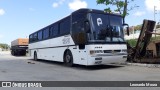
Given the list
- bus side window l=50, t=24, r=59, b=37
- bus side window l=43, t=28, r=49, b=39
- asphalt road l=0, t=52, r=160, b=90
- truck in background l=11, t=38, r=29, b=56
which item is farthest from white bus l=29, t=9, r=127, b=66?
truck in background l=11, t=38, r=29, b=56

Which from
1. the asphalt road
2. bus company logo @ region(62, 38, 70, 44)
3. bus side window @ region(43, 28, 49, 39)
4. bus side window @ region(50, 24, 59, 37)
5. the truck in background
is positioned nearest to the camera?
the asphalt road

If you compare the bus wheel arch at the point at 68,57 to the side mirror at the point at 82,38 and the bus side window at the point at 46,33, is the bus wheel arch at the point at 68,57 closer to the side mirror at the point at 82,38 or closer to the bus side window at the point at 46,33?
the side mirror at the point at 82,38

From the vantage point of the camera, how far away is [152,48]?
16766 mm

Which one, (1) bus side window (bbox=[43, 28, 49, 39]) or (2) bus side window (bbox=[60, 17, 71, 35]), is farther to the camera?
(1) bus side window (bbox=[43, 28, 49, 39])

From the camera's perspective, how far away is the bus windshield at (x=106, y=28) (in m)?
14.3

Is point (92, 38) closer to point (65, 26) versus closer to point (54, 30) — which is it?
point (65, 26)

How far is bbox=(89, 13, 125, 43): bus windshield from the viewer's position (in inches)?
562

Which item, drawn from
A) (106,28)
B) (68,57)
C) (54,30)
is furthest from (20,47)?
(106,28)

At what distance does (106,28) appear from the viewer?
14.6m

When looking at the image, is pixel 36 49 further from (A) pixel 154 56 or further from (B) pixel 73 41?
(A) pixel 154 56

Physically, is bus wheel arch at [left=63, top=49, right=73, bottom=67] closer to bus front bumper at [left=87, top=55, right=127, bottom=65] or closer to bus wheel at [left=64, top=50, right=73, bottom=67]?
bus wheel at [left=64, top=50, right=73, bottom=67]

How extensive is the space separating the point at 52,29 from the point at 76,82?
1063cm

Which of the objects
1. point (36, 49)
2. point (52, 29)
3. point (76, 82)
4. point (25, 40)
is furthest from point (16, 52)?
point (76, 82)

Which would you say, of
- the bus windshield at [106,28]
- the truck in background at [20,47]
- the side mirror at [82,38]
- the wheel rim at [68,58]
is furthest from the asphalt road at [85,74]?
the truck in background at [20,47]
